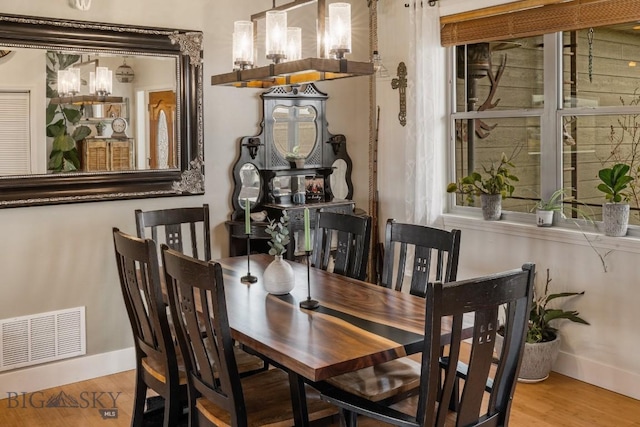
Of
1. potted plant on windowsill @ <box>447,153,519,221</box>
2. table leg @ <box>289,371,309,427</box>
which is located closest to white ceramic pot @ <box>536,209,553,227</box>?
potted plant on windowsill @ <box>447,153,519,221</box>

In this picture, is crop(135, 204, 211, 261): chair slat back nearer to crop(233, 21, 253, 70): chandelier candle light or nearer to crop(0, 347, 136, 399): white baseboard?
crop(0, 347, 136, 399): white baseboard

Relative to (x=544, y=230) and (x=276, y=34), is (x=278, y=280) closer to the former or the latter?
(x=276, y=34)

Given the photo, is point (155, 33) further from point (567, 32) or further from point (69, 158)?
point (567, 32)

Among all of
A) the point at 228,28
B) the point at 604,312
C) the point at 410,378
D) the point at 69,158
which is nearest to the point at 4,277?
the point at 69,158

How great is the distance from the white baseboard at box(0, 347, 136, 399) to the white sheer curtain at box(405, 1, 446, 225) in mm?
2176

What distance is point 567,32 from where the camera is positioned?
4.11 m

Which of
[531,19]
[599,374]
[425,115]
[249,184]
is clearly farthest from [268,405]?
[531,19]

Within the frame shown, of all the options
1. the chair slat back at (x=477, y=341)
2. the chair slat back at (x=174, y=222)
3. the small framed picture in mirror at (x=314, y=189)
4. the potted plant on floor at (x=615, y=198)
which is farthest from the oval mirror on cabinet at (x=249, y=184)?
the chair slat back at (x=477, y=341)

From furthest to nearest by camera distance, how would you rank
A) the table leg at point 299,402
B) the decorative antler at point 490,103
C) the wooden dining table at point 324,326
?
the decorative antler at point 490,103 → the table leg at point 299,402 → the wooden dining table at point 324,326

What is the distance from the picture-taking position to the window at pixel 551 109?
388 cm

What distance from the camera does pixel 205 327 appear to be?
2354mm

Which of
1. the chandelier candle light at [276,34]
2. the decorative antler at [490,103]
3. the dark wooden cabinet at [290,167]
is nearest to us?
the chandelier candle light at [276,34]

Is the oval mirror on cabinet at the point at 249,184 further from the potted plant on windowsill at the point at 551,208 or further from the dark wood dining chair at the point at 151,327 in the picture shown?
the potted plant on windowsill at the point at 551,208

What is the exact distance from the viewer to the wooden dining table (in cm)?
222
